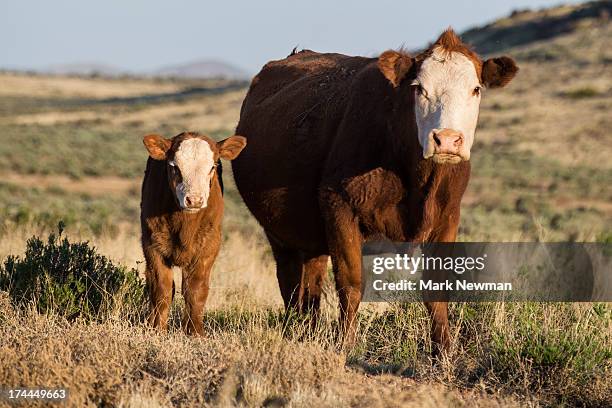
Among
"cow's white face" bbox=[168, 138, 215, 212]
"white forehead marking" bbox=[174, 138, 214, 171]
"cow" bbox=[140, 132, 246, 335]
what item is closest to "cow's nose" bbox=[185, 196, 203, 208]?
"cow's white face" bbox=[168, 138, 215, 212]

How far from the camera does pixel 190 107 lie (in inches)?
2990

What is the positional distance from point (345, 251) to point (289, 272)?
220 cm

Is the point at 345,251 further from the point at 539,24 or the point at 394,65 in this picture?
the point at 539,24

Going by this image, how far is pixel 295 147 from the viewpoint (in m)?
8.35

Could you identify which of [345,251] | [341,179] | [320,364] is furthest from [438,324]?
[320,364]

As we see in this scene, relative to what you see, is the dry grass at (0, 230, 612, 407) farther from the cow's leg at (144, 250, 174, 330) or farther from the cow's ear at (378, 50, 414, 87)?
the cow's ear at (378, 50, 414, 87)

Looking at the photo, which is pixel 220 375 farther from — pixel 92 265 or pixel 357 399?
pixel 92 265

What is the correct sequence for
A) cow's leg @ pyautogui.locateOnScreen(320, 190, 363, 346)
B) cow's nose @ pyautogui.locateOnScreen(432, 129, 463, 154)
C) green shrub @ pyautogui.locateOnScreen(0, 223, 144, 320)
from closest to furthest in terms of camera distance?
cow's nose @ pyautogui.locateOnScreen(432, 129, 463, 154) < cow's leg @ pyautogui.locateOnScreen(320, 190, 363, 346) < green shrub @ pyautogui.locateOnScreen(0, 223, 144, 320)

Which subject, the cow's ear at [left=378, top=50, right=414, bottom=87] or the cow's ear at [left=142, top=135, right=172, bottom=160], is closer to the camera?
the cow's ear at [left=378, top=50, right=414, bottom=87]

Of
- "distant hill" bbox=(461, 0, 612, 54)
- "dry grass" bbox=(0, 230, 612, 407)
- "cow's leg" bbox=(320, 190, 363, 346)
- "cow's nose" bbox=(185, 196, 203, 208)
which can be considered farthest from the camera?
"distant hill" bbox=(461, 0, 612, 54)

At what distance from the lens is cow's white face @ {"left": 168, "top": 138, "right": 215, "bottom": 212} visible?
25.8 ft

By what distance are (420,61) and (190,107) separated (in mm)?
69792

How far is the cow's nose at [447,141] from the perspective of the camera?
656 centimetres

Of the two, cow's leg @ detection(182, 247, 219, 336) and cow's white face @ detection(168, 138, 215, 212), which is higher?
cow's white face @ detection(168, 138, 215, 212)
